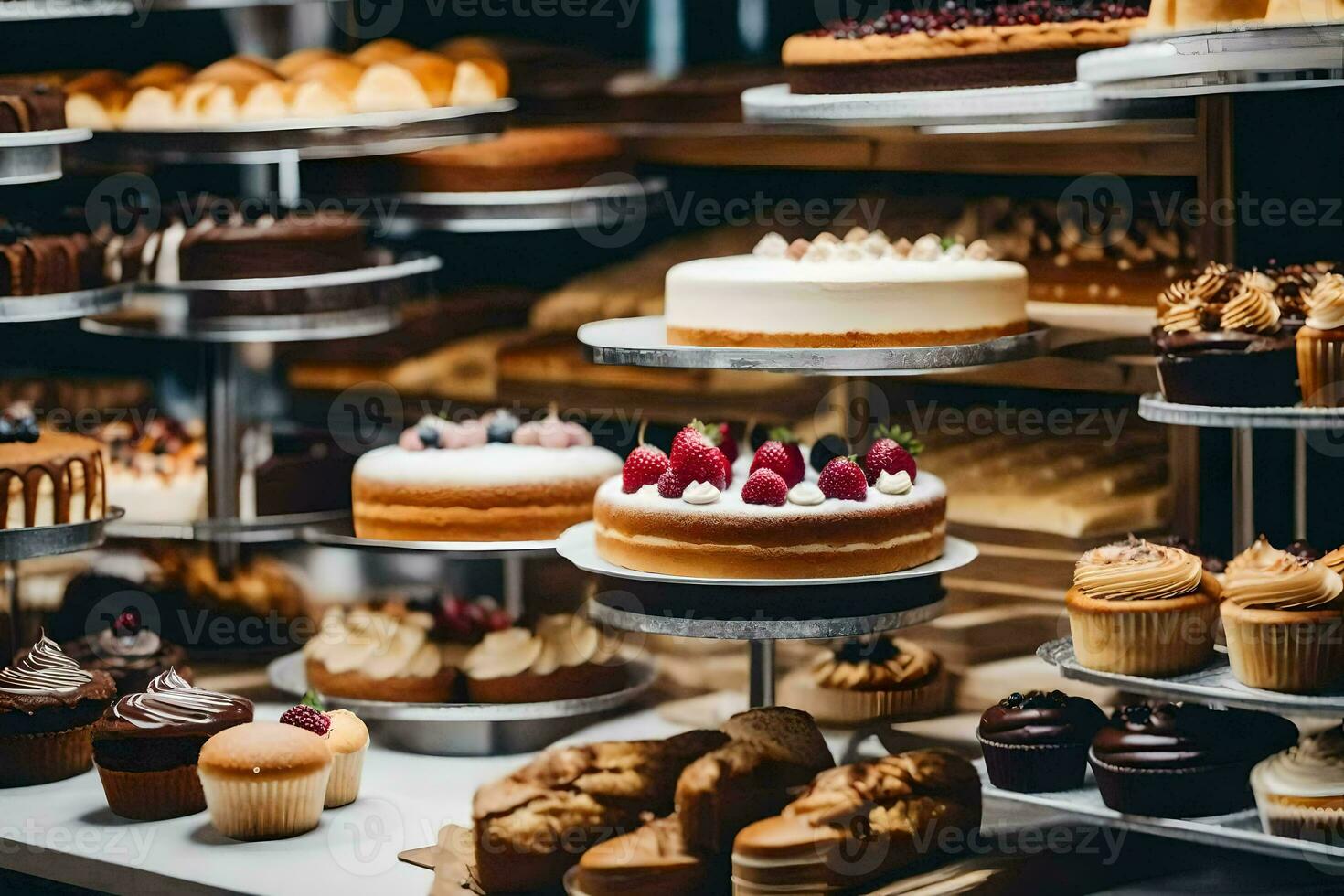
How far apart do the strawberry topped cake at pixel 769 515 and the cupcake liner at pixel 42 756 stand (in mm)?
1335

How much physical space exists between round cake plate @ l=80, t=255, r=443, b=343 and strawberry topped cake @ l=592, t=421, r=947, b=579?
1.22 metres

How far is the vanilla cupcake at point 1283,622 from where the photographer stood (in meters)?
3.58

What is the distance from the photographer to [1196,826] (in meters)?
3.62

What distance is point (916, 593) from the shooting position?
4000 millimetres

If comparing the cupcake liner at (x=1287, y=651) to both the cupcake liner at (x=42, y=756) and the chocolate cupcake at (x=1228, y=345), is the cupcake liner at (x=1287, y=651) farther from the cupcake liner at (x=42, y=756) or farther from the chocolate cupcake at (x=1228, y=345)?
the cupcake liner at (x=42, y=756)

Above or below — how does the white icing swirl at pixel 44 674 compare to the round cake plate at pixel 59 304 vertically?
below

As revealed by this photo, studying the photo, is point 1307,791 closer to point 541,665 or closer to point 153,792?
point 541,665

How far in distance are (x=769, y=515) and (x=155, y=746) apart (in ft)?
4.62

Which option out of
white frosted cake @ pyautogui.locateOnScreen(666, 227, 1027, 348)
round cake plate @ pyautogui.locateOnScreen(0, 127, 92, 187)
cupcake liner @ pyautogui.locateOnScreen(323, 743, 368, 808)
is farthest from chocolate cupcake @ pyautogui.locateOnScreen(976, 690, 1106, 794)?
round cake plate @ pyautogui.locateOnScreen(0, 127, 92, 187)

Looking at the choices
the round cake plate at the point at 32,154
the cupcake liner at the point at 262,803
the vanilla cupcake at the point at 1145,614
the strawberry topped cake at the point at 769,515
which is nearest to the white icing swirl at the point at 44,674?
the cupcake liner at the point at 262,803

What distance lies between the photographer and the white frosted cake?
13.0ft

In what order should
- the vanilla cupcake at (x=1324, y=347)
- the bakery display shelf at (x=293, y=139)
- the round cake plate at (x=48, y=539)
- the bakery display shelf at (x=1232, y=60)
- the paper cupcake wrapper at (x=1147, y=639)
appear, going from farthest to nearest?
the bakery display shelf at (x=293, y=139) → the round cake plate at (x=48, y=539) → the paper cupcake wrapper at (x=1147, y=639) → the vanilla cupcake at (x=1324, y=347) → the bakery display shelf at (x=1232, y=60)

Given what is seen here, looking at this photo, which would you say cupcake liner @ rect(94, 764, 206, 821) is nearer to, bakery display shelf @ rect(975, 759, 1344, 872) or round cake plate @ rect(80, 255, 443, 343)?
round cake plate @ rect(80, 255, 443, 343)

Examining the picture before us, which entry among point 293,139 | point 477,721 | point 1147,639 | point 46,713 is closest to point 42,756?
point 46,713
